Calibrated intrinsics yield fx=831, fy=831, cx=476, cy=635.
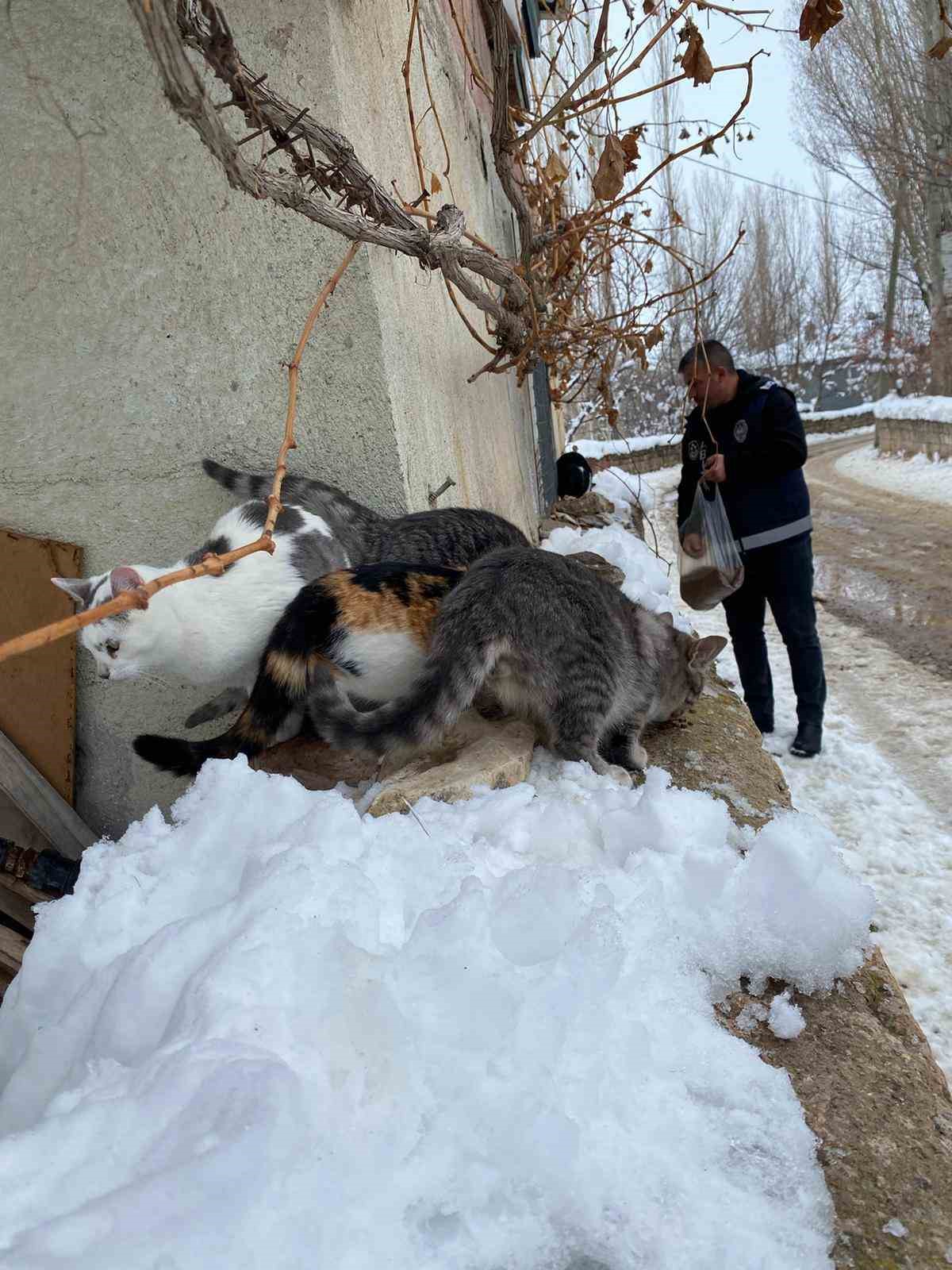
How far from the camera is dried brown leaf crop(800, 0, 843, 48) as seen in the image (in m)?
2.19

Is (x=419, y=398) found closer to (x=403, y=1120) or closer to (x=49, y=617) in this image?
(x=49, y=617)

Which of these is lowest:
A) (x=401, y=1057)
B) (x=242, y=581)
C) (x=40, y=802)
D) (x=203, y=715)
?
(x=40, y=802)

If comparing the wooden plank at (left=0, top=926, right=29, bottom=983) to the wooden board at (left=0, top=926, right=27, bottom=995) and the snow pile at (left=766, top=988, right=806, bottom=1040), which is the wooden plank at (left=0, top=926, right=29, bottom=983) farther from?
the snow pile at (left=766, top=988, right=806, bottom=1040)

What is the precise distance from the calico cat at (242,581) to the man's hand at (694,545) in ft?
6.51

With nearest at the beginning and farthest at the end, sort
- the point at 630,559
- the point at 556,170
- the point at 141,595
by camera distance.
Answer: the point at 141,595 < the point at 630,559 < the point at 556,170

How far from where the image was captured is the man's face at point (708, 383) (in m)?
4.30

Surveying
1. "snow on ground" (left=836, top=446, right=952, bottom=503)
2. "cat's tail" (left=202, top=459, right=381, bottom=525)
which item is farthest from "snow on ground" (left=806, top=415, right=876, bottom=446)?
"cat's tail" (left=202, top=459, right=381, bottom=525)

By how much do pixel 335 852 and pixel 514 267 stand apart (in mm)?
2691

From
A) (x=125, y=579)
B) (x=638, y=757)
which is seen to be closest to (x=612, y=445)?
(x=638, y=757)

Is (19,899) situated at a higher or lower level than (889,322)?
lower

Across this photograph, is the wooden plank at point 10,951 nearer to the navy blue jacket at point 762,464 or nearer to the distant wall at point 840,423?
the navy blue jacket at point 762,464

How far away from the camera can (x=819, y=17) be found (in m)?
2.21

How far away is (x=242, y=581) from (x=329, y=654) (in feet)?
1.18

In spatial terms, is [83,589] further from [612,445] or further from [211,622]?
[612,445]
